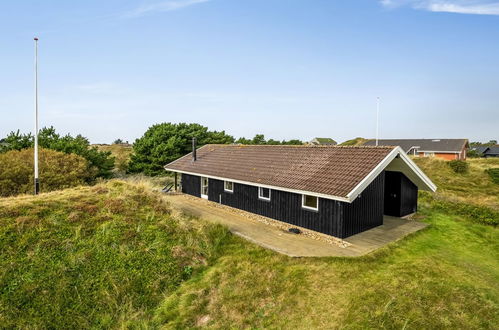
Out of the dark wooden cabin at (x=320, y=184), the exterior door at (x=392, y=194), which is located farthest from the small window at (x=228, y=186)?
the exterior door at (x=392, y=194)

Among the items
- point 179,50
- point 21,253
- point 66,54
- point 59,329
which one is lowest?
point 59,329

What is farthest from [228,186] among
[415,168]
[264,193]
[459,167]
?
[459,167]

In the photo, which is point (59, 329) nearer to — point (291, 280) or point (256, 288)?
point (256, 288)

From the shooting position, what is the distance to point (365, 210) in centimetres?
1291

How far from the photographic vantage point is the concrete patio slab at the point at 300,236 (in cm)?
1070

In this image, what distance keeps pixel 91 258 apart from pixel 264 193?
8517 mm

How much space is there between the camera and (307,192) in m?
12.2

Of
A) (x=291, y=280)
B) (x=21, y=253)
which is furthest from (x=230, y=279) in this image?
(x=21, y=253)

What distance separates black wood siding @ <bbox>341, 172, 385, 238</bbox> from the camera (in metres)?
12.0

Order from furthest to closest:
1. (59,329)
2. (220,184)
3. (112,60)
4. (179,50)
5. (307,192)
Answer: (179,50)
(112,60)
(220,184)
(307,192)
(59,329)

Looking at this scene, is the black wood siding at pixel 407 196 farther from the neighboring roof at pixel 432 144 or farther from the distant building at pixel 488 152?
the distant building at pixel 488 152

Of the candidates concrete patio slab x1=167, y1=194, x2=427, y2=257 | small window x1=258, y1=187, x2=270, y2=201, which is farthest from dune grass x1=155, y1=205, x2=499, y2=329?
small window x1=258, y1=187, x2=270, y2=201

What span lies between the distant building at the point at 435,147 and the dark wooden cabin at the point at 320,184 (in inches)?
1569

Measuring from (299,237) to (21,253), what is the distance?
1014 cm
